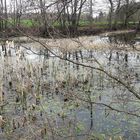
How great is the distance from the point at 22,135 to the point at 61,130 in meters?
0.75

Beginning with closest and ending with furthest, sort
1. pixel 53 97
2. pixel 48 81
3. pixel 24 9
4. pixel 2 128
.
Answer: pixel 24 9 → pixel 2 128 → pixel 53 97 → pixel 48 81

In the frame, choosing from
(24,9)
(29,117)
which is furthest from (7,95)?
(24,9)

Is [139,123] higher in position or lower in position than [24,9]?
lower

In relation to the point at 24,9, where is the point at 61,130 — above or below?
below

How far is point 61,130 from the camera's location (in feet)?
20.9

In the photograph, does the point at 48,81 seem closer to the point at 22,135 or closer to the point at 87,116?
the point at 87,116

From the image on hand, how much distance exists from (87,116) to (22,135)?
1.77 metres

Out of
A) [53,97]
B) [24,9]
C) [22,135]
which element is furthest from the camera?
[53,97]

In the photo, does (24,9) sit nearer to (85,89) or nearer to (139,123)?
(139,123)

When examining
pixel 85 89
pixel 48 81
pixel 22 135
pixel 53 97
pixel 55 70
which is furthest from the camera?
pixel 55 70

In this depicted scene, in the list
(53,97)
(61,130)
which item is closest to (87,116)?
(61,130)

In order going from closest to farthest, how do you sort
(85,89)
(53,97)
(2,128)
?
(2,128) → (53,97) → (85,89)

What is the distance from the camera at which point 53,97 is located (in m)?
8.81

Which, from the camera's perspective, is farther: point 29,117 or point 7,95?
point 7,95
